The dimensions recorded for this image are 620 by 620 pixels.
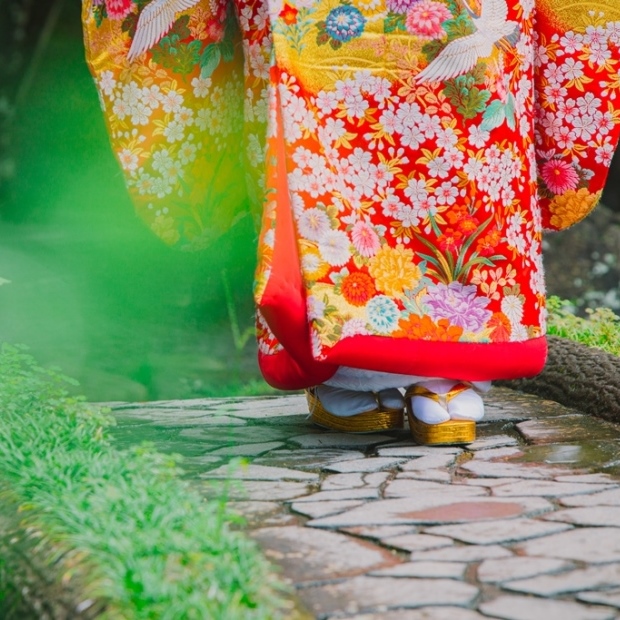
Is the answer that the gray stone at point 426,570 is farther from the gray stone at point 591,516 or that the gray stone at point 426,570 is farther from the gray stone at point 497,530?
the gray stone at point 591,516

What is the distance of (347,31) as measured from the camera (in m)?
3.32

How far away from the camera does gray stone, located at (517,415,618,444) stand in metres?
3.60

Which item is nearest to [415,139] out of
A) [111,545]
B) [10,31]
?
[111,545]

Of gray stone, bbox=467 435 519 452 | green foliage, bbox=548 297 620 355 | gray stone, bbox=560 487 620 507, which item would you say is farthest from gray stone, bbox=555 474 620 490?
green foliage, bbox=548 297 620 355

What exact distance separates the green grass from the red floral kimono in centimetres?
72

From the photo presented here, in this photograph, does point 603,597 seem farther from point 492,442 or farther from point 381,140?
point 381,140

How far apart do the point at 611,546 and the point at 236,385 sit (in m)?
3.68

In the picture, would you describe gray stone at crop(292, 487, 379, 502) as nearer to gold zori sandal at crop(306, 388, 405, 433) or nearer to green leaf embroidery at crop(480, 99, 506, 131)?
gold zori sandal at crop(306, 388, 405, 433)

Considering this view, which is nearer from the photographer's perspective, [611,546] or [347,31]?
[611,546]

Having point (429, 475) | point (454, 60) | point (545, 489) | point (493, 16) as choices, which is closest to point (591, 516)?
point (545, 489)

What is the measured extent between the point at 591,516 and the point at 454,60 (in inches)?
58.4

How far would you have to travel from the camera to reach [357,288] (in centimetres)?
332

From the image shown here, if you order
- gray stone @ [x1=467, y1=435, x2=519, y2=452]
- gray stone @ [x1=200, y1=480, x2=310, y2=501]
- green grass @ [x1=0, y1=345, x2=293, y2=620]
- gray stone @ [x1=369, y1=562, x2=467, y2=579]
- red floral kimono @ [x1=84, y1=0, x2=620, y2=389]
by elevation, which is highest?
red floral kimono @ [x1=84, y1=0, x2=620, y2=389]

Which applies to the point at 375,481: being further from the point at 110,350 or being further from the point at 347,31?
the point at 110,350
